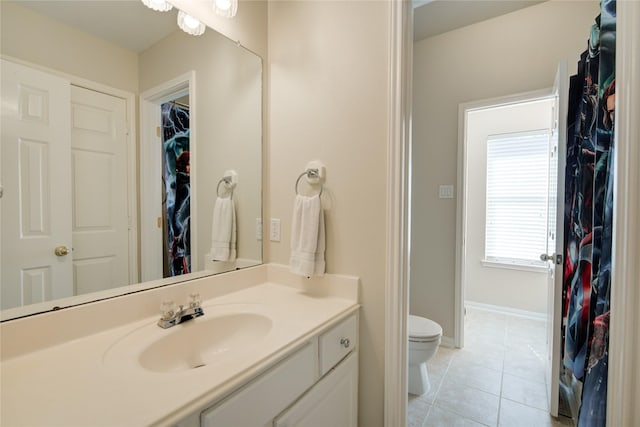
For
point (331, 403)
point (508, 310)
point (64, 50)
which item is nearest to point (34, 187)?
point (64, 50)

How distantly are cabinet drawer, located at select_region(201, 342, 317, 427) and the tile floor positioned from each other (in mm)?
1072

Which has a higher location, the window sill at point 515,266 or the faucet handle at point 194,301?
the faucet handle at point 194,301

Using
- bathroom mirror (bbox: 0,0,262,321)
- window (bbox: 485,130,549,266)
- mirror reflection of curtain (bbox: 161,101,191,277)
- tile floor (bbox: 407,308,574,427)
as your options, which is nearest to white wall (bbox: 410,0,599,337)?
tile floor (bbox: 407,308,574,427)

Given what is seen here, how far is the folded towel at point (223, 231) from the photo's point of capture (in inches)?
49.4

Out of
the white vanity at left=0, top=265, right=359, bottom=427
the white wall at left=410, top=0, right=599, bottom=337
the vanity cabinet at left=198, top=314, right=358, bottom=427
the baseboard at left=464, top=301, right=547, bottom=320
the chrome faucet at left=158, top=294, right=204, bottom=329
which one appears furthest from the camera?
the baseboard at left=464, top=301, right=547, bottom=320

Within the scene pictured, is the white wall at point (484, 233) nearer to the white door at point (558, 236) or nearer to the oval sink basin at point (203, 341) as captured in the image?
the white door at point (558, 236)

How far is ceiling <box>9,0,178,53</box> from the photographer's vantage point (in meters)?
0.83

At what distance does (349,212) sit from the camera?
47.5 inches

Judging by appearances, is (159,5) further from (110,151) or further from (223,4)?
(110,151)

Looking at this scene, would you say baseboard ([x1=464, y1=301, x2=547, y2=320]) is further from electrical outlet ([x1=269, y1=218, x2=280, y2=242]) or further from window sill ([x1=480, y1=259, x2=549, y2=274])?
electrical outlet ([x1=269, y1=218, x2=280, y2=242])

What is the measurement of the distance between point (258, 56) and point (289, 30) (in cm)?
19

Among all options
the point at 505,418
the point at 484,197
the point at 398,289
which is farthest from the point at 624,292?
the point at 484,197

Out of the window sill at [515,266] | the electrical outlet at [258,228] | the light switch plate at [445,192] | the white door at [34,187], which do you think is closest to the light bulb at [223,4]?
the white door at [34,187]

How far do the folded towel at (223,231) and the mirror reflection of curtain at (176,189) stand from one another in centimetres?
12
